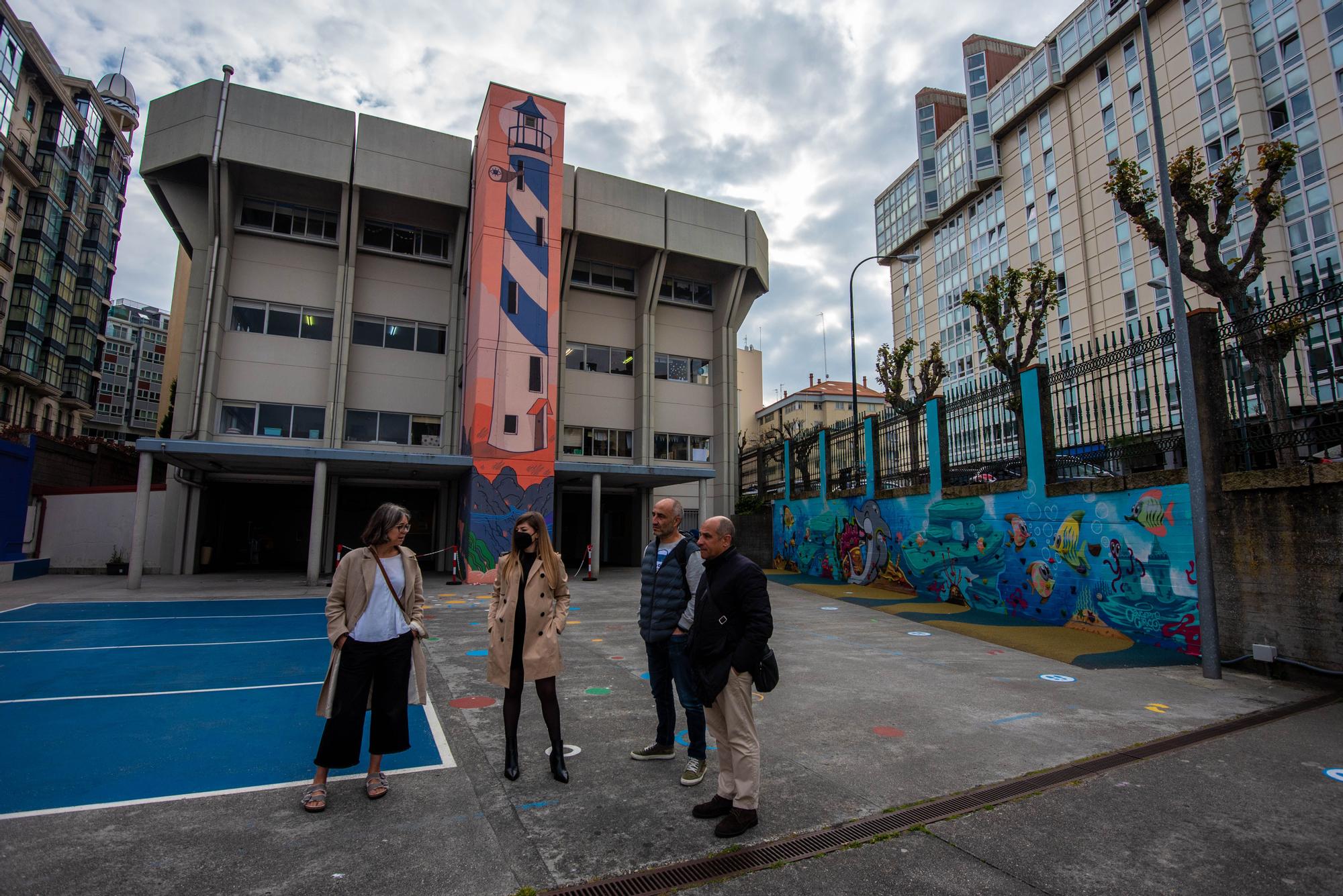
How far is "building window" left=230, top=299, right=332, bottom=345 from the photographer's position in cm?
2067

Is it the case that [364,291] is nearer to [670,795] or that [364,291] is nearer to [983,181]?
[670,795]

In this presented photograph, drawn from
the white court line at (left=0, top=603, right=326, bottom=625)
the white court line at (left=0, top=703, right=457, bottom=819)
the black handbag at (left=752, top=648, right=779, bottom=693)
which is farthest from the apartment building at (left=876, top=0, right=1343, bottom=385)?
the white court line at (left=0, top=603, right=326, bottom=625)

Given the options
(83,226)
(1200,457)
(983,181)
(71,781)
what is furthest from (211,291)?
(983,181)

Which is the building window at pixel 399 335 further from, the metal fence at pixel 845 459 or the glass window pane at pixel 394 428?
the metal fence at pixel 845 459

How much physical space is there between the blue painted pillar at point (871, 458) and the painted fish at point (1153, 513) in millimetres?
7182

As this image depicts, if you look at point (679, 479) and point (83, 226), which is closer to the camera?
point (679, 479)

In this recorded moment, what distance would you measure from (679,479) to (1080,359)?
505 inches

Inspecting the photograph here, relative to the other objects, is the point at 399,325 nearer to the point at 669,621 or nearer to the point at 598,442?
the point at 598,442

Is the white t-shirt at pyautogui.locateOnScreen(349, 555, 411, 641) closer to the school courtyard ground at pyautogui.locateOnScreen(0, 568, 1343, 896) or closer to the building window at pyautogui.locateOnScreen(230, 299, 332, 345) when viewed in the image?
the school courtyard ground at pyautogui.locateOnScreen(0, 568, 1343, 896)

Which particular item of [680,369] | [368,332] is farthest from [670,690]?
[680,369]

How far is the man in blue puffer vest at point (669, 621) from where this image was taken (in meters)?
4.23

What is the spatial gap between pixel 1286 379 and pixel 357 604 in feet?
32.6

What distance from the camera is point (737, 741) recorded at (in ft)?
11.2

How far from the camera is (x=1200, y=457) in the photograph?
25.0ft
